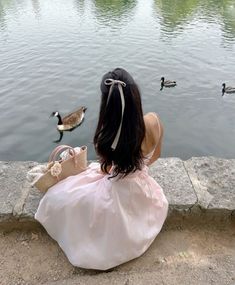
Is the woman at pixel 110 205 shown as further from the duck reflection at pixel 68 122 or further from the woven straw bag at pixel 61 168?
the duck reflection at pixel 68 122

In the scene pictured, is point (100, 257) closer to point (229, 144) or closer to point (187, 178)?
point (187, 178)

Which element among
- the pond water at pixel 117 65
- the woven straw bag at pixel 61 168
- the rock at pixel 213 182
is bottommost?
the pond water at pixel 117 65

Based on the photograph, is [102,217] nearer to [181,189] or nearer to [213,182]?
[181,189]

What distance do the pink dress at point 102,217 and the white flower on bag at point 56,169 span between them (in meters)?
0.11

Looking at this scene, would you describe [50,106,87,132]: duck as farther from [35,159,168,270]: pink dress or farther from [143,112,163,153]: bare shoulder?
[143,112,163,153]: bare shoulder

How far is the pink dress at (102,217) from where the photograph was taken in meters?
3.17

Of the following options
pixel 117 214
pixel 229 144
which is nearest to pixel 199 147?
pixel 229 144

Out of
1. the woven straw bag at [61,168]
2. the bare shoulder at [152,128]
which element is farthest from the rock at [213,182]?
the woven straw bag at [61,168]

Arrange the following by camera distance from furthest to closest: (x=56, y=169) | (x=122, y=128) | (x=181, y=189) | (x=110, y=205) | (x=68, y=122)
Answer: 1. (x=68, y=122)
2. (x=181, y=189)
3. (x=56, y=169)
4. (x=110, y=205)
5. (x=122, y=128)

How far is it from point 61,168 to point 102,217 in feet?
2.12

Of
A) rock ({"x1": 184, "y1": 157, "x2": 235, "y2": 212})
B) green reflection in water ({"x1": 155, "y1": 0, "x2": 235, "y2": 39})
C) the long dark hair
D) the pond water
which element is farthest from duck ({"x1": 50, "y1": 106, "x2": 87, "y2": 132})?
green reflection in water ({"x1": 155, "y1": 0, "x2": 235, "y2": 39})

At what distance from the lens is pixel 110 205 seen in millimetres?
3145

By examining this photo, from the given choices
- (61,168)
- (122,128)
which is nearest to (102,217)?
(61,168)

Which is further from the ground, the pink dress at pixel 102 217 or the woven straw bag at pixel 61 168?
the woven straw bag at pixel 61 168
